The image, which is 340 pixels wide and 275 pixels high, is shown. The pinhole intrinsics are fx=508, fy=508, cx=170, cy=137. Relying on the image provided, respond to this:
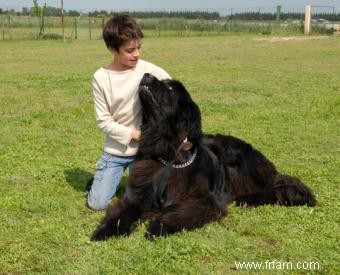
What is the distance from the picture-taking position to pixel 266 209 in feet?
14.4

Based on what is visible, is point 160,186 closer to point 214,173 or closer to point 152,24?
point 214,173

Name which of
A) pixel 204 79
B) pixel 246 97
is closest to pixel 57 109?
pixel 246 97

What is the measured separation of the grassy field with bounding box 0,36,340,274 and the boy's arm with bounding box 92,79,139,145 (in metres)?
0.69

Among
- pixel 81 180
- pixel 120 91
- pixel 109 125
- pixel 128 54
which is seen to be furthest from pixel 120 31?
pixel 81 180

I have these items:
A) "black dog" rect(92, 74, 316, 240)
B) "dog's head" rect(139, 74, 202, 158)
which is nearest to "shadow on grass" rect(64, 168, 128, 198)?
"black dog" rect(92, 74, 316, 240)

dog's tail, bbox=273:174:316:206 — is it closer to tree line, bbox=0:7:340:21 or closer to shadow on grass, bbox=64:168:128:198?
shadow on grass, bbox=64:168:128:198

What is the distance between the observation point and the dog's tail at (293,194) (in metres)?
4.49

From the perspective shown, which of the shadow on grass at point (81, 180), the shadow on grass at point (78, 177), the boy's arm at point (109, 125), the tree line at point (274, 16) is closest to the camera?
the boy's arm at point (109, 125)

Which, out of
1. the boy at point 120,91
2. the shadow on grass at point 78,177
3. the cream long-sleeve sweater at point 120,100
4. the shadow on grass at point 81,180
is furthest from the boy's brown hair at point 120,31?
the shadow on grass at point 78,177

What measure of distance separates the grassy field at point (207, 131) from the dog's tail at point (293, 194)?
12cm

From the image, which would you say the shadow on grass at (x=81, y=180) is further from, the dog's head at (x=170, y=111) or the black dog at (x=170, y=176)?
the dog's head at (x=170, y=111)

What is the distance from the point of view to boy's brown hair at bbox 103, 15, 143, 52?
4278 millimetres

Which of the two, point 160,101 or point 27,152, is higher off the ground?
point 160,101

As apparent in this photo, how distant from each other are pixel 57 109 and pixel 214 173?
5.35 m
